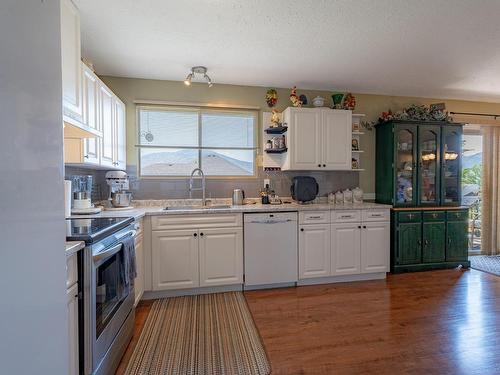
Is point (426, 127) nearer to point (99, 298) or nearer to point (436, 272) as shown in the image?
point (436, 272)

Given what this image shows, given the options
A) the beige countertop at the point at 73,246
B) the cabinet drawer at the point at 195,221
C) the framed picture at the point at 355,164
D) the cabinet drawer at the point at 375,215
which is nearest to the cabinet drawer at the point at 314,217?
the cabinet drawer at the point at 375,215

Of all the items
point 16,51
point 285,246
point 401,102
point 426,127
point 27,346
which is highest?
point 401,102

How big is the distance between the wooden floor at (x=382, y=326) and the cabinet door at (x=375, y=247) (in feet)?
0.63

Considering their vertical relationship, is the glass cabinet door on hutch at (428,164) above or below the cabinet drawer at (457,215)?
above

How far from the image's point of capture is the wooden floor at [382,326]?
170 centimetres

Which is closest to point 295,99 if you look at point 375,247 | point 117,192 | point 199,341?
point 375,247

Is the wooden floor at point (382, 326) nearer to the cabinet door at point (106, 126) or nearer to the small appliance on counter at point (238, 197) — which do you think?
the small appliance on counter at point (238, 197)

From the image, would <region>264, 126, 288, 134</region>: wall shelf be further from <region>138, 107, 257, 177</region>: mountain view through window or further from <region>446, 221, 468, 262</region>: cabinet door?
<region>446, 221, 468, 262</region>: cabinet door

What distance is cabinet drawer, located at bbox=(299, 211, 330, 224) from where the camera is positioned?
2967mm

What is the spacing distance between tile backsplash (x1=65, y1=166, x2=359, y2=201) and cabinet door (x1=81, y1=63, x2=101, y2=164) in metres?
0.74

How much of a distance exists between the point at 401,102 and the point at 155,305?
4241 mm

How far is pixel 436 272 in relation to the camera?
135 inches

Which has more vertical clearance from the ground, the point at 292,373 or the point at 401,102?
the point at 401,102

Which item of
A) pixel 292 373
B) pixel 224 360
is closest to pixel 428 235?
pixel 292 373
